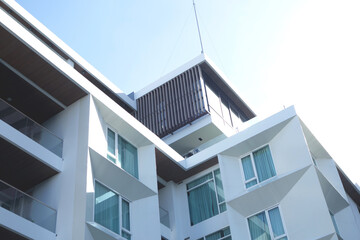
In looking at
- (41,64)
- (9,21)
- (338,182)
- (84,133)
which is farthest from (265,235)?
(9,21)

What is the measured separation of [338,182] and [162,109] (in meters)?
8.63

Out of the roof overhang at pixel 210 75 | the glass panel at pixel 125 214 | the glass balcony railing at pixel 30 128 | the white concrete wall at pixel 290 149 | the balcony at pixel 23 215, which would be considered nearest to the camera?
the balcony at pixel 23 215

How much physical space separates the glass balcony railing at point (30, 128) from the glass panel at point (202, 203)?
616cm

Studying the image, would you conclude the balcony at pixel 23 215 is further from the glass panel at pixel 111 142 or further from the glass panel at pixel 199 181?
the glass panel at pixel 199 181

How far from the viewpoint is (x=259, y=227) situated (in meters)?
16.9

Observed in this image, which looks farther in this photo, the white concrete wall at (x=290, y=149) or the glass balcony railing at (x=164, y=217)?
the glass balcony railing at (x=164, y=217)

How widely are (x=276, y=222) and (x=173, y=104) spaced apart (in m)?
8.58

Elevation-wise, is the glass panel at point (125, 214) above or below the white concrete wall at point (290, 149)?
below

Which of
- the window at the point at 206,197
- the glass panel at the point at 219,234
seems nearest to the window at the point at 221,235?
the glass panel at the point at 219,234

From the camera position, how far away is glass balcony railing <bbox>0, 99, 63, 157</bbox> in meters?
14.1

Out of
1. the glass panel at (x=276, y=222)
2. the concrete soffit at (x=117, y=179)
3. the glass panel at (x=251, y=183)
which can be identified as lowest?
the glass panel at (x=276, y=222)

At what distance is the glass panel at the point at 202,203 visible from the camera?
1877cm

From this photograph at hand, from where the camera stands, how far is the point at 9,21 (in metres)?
14.4

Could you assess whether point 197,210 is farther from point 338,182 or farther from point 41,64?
point 41,64
